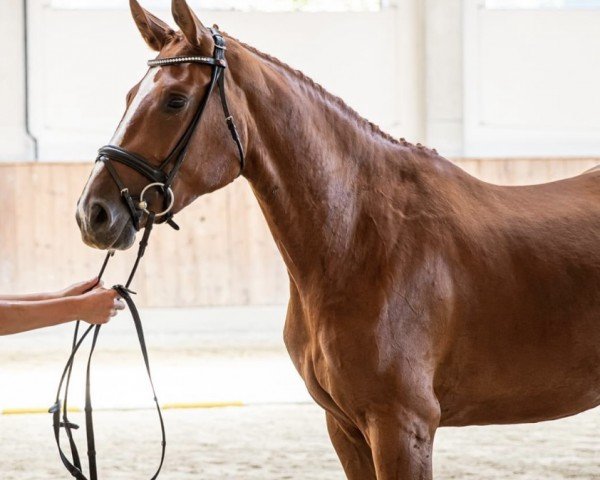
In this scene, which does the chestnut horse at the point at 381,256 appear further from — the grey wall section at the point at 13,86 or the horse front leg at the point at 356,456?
the grey wall section at the point at 13,86

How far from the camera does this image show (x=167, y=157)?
2281mm

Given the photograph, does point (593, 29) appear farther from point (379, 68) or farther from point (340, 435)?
point (340, 435)

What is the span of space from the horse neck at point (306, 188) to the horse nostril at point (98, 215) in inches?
17.8

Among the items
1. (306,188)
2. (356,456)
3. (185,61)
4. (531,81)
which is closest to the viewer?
(185,61)

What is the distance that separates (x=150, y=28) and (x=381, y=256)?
92cm

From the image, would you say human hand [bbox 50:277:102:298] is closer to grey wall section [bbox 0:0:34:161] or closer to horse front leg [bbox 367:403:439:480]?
horse front leg [bbox 367:403:439:480]

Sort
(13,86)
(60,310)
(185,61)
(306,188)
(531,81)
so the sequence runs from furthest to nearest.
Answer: (531,81)
(13,86)
(306,188)
(185,61)
(60,310)

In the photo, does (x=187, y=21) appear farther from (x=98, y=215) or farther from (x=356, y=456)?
(x=356, y=456)

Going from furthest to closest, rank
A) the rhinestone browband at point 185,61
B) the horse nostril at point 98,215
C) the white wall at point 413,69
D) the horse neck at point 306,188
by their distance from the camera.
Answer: the white wall at point 413,69 → the horse neck at point 306,188 → the rhinestone browband at point 185,61 → the horse nostril at point 98,215

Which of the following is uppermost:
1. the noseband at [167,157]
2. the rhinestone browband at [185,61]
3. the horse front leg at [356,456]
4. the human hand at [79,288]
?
the rhinestone browband at [185,61]

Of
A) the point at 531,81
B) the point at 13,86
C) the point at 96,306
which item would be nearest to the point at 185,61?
the point at 96,306

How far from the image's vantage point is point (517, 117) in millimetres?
10648

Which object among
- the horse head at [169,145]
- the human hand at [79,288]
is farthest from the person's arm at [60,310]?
the human hand at [79,288]

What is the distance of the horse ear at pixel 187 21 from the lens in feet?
7.39
